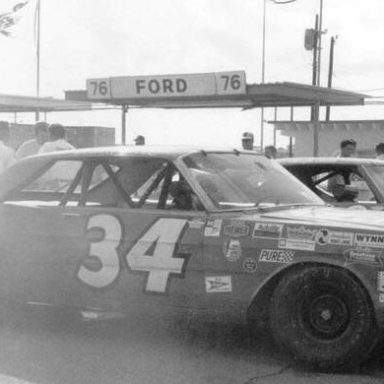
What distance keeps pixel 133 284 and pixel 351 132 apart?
88.6 ft

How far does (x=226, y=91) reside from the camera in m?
16.5

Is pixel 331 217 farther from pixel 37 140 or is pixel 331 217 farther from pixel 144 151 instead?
pixel 37 140

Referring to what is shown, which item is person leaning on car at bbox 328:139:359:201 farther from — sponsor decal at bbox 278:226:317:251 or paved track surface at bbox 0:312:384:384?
sponsor decal at bbox 278:226:317:251

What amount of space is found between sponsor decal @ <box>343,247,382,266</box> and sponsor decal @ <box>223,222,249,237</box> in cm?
68

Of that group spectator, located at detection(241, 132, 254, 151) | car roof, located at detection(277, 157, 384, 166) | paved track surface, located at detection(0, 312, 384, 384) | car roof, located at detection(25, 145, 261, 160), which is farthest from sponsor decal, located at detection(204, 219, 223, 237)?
spectator, located at detection(241, 132, 254, 151)

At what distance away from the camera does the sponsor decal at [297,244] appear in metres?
5.01

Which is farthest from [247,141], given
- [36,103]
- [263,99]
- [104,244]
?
[36,103]

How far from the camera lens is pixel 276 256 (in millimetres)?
5094

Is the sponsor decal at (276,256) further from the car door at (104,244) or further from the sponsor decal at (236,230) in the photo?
the car door at (104,244)

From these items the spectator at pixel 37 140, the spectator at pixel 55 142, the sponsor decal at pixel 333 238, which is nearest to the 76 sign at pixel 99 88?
the spectator at pixel 37 140

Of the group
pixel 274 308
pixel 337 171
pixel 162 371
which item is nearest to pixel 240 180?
pixel 274 308

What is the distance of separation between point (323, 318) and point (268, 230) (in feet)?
2.12

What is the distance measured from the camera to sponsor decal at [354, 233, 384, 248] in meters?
4.86

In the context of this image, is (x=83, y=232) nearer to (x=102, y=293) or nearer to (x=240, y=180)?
(x=102, y=293)
